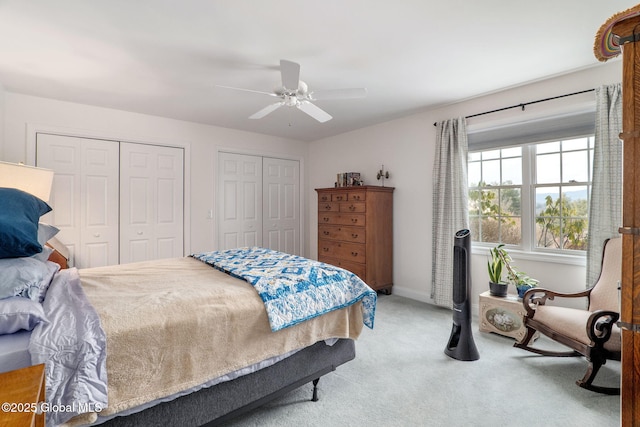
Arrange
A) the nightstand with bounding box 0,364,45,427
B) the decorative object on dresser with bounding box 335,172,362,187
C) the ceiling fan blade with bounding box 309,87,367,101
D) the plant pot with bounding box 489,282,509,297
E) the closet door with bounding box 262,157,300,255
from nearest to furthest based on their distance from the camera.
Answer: the nightstand with bounding box 0,364,45,427 < the ceiling fan blade with bounding box 309,87,367,101 < the plant pot with bounding box 489,282,509,297 < the decorative object on dresser with bounding box 335,172,362,187 < the closet door with bounding box 262,157,300,255

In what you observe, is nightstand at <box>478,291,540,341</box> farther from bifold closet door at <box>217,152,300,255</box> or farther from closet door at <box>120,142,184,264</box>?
closet door at <box>120,142,184,264</box>

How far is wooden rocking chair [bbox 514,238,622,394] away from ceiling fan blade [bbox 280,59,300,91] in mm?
2575

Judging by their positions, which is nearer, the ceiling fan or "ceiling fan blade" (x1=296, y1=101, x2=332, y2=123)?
the ceiling fan

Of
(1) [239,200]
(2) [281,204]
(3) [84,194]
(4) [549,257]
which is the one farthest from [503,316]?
(3) [84,194]

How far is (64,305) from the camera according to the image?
4.63ft

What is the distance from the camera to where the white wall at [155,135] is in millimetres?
3320

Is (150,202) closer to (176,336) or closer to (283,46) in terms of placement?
(283,46)

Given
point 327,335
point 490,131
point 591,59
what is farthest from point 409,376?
point 591,59

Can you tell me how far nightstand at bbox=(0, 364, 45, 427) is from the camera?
2.10 ft

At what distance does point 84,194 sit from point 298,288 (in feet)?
10.9

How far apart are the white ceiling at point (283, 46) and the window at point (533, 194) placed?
0.76 meters

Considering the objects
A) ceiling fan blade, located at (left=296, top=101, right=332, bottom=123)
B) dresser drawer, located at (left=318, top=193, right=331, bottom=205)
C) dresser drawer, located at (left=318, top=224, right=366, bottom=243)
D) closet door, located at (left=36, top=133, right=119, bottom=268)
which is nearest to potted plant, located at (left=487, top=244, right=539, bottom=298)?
dresser drawer, located at (left=318, top=224, right=366, bottom=243)

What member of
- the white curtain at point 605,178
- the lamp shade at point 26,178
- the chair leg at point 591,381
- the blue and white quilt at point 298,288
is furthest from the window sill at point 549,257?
the lamp shade at point 26,178

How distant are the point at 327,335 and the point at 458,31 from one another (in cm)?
225
